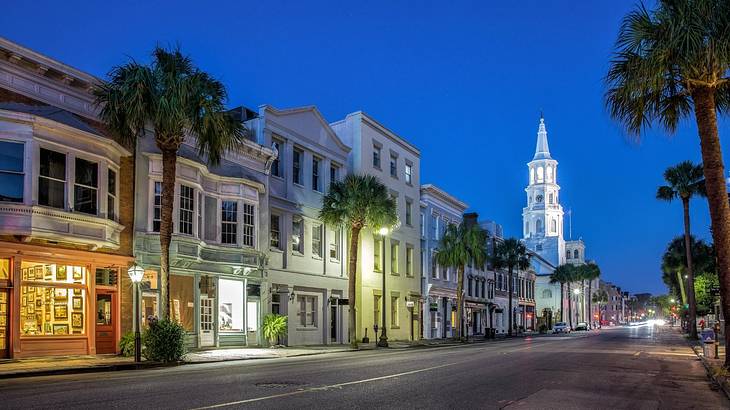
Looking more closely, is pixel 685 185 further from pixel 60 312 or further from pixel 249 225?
pixel 60 312

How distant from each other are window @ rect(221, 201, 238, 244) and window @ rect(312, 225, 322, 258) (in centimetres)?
781

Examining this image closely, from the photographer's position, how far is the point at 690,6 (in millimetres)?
16109

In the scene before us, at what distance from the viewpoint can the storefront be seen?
21.4 metres

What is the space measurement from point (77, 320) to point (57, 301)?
103 cm

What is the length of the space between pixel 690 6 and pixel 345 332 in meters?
29.7

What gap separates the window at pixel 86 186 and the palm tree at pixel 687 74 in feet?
55.6

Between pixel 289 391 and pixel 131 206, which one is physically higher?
pixel 131 206

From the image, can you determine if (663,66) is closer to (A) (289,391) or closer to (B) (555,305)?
(A) (289,391)

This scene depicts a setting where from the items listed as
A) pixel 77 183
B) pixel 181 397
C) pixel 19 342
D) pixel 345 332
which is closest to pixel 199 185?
pixel 77 183

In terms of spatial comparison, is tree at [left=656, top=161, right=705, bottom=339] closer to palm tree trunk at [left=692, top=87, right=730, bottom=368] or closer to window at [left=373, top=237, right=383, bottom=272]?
window at [left=373, top=237, right=383, bottom=272]

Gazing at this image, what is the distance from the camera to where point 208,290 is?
3061 cm

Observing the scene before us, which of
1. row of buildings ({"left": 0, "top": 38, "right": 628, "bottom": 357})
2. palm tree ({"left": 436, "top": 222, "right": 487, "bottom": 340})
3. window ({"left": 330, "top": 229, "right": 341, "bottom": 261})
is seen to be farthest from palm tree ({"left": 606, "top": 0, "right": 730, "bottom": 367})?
palm tree ({"left": 436, "top": 222, "right": 487, "bottom": 340})

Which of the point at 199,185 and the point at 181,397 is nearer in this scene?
the point at 181,397

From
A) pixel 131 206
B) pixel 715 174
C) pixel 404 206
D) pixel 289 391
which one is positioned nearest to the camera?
pixel 289 391
